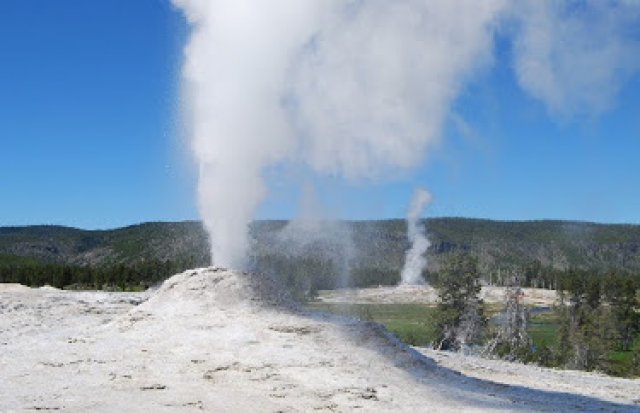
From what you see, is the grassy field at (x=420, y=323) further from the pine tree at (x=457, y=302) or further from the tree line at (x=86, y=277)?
the tree line at (x=86, y=277)

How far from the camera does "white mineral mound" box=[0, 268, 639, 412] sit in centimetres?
1348

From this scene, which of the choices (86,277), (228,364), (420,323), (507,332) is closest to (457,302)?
(507,332)

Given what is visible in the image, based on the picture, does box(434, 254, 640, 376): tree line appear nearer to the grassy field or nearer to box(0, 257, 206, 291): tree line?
the grassy field

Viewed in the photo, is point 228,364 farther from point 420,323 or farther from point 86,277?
point 86,277

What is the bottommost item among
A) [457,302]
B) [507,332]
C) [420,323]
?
[420,323]

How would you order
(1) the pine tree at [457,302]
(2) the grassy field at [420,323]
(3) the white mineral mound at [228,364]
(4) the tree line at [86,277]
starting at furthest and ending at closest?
(4) the tree line at [86,277] → (2) the grassy field at [420,323] → (1) the pine tree at [457,302] → (3) the white mineral mound at [228,364]

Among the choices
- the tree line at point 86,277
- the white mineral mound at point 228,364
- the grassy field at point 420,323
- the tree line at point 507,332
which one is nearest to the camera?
the white mineral mound at point 228,364

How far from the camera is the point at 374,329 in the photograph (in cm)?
1928

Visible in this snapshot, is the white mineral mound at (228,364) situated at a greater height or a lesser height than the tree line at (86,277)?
lesser

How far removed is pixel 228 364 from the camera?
616 inches

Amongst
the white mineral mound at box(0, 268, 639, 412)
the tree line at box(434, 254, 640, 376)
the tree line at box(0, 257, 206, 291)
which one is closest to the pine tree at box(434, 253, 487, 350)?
the tree line at box(434, 254, 640, 376)

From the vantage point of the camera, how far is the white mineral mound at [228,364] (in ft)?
44.2

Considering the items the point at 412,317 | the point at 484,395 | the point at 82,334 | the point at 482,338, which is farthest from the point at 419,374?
the point at 412,317

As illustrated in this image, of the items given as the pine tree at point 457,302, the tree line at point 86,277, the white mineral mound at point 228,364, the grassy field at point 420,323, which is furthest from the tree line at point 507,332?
the tree line at point 86,277
